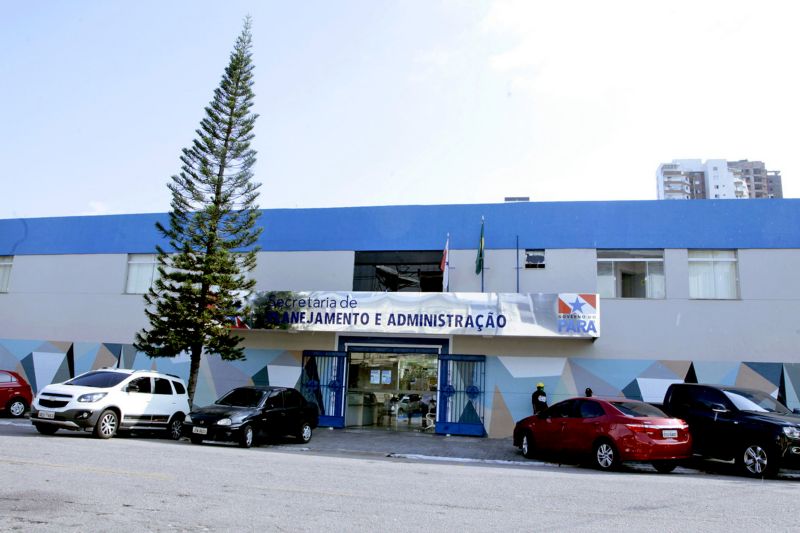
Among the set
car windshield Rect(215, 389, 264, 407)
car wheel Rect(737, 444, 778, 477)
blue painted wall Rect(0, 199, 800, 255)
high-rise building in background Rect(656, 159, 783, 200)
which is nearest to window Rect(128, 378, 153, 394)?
car windshield Rect(215, 389, 264, 407)

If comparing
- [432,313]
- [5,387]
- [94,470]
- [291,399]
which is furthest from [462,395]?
[5,387]

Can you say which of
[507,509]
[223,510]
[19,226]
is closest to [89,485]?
[223,510]

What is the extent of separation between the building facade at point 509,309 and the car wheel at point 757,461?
586 centimetres

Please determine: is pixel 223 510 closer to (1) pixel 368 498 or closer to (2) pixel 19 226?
(1) pixel 368 498

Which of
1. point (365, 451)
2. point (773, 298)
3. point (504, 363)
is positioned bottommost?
point (365, 451)

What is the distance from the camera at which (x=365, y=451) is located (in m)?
15.3

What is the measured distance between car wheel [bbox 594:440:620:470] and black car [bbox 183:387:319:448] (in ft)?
23.3

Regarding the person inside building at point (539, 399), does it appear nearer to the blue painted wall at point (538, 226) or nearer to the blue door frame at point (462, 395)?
the blue door frame at point (462, 395)

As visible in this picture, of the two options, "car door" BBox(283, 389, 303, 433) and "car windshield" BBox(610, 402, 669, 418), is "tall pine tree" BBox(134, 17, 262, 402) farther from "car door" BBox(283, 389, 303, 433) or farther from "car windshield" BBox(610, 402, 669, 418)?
"car windshield" BBox(610, 402, 669, 418)

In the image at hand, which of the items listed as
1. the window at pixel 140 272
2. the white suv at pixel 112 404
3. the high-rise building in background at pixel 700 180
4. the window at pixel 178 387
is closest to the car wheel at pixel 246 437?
the white suv at pixel 112 404

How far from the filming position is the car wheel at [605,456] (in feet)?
39.7

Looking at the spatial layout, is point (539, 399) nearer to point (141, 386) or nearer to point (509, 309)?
point (509, 309)

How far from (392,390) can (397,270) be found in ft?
13.9

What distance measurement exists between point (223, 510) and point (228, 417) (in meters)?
7.51
